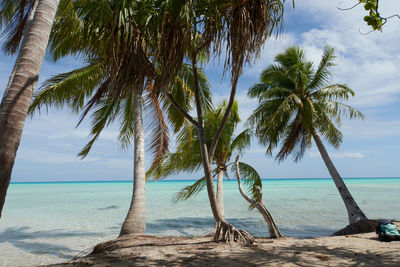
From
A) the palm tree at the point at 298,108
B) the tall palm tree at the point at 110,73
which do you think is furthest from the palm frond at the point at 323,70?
the tall palm tree at the point at 110,73

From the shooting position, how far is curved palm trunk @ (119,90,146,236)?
7.06 metres

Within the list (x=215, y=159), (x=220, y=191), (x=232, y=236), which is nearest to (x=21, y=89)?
(x=232, y=236)

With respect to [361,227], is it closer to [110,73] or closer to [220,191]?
[220,191]

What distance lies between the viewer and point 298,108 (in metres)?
12.5

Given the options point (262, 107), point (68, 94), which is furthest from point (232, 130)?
point (68, 94)

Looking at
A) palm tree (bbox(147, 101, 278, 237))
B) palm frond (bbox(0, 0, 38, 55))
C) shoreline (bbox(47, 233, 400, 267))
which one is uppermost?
palm frond (bbox(0, 0, 38, 55))

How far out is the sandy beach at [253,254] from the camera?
368cm

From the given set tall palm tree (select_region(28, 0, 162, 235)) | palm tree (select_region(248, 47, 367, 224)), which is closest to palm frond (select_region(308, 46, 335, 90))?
palm tree (select_region(248, 47, 367, 224))

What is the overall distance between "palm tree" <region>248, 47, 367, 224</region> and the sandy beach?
23.5 feet

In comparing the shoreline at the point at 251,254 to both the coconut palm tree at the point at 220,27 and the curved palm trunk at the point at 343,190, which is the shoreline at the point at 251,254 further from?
the curved palm trunk at the point at 343,190

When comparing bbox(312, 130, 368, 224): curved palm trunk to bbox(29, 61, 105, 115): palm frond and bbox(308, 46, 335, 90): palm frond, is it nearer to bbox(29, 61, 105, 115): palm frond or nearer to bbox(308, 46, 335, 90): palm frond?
bbox(308, 46, 335, 90): palm frond

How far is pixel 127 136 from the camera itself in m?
11.1

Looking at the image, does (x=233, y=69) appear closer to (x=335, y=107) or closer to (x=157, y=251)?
(x=157, y=251)

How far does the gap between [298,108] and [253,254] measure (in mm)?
9758
